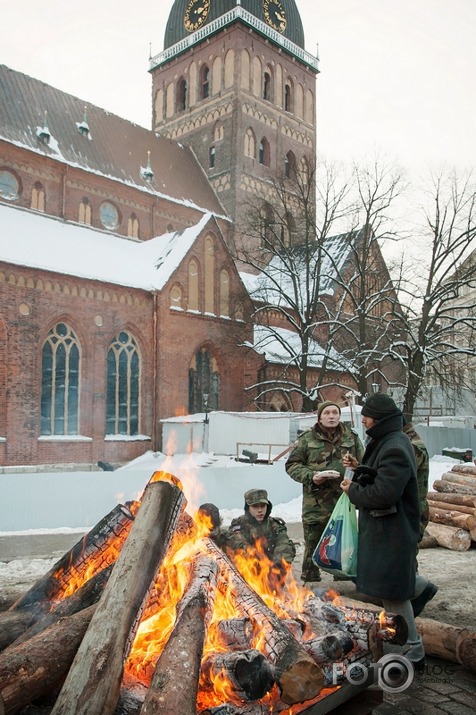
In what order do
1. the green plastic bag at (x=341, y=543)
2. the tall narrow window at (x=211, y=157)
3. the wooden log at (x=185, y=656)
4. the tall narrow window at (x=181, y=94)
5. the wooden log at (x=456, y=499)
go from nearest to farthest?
the wooden log at (x=185, y=656) → the green plastic bag at (x=341, y=543) → the wooden log at (x=456, y=499) → the tall narrow window at (x=211, y=157) → the tall narrow window at (x=181, y=94)

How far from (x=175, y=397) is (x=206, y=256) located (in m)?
6.13

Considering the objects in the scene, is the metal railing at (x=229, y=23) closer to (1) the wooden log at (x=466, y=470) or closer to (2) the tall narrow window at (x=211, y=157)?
(2) the tall narrow window at (x=211, y=157)

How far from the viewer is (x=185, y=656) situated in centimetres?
294

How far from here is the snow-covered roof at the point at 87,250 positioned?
2030 centimetres

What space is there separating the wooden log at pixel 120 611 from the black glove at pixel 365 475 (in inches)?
49.2

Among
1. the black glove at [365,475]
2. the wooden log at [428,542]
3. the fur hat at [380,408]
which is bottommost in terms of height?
the wooden log at [428,542]

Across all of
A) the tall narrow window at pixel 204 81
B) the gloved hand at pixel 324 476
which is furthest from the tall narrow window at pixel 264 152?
the gloved hand at pixel 324 476

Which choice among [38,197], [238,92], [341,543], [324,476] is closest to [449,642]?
[341,543]

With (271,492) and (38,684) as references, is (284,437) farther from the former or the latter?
(38,684)

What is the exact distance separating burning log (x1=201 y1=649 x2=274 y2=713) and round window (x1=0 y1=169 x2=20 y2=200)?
82.0ft

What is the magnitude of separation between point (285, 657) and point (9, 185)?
25630 mm

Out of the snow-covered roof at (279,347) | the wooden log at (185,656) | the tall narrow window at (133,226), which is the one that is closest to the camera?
the wooden log at (185,656)

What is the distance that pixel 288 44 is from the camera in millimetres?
38781

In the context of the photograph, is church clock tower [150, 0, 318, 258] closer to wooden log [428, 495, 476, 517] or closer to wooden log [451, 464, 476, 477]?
wooden log [451, 464, 476, 477]
